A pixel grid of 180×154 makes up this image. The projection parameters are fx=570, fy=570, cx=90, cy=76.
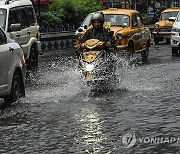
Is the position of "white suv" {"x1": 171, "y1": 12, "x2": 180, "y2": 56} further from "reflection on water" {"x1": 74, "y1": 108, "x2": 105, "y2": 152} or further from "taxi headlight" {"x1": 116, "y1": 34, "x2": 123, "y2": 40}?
"reflection on water" {"x1": 74, "y1": 108, "x2": 105, "y2": 152}

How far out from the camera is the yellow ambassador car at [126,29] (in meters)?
18.6

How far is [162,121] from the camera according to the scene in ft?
27.5

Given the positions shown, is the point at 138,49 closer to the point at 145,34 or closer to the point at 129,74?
the point at 145,34

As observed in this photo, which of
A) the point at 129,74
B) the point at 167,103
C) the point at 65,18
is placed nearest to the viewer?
the point at 167,103

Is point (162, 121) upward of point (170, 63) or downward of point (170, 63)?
upward

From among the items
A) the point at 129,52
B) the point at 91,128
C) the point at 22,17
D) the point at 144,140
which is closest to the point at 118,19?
the point at 129,52

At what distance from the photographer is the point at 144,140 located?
712 cm

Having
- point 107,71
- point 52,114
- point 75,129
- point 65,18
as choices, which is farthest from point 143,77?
point 65,18

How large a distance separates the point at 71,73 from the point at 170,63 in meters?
3.56

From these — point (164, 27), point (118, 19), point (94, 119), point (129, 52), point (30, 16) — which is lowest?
point (164, 27)

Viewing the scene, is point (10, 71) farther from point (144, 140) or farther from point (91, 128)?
point (144, 140)

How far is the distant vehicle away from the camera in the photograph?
10261mm

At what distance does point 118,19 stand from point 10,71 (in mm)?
9542

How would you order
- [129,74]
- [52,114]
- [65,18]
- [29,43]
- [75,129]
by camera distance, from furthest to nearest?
[65,18]
[29,43]
[129,74]
[52,114]
[75,129]
